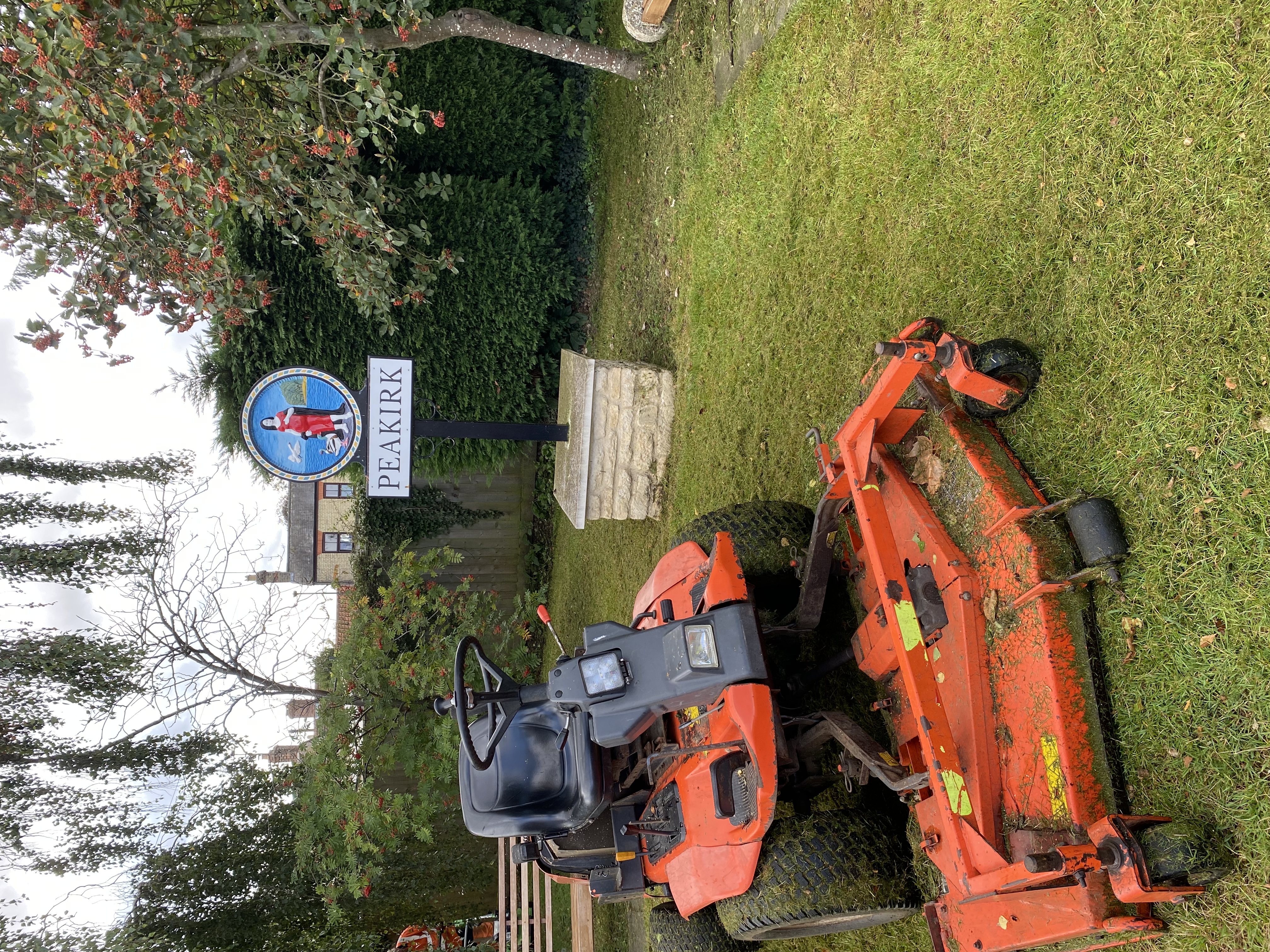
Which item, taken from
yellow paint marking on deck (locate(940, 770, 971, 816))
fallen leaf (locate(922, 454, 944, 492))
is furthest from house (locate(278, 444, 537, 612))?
yellow paint marking on deck (locate(940, 770, 971, 816))

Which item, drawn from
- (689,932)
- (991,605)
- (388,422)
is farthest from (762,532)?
(388,422)

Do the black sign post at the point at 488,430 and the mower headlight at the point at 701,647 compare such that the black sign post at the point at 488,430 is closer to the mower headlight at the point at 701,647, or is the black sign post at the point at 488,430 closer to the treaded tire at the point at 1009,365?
the mower headlight at the point at 701,647

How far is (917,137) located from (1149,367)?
1933mm

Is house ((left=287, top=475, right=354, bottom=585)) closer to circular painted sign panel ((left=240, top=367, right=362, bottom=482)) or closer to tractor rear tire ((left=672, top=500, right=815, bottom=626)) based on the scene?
circular painted sign panel ((left=240, top=367, right=362, bottom=482))

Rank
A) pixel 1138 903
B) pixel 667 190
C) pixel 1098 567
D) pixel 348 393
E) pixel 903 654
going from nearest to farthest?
pixel 1138 903 → pixel 1098 567 → pixel 903 654 → pixel 348 393 → pixel 667 190

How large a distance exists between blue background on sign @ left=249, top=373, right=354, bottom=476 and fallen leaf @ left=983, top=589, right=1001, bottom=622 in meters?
4.70

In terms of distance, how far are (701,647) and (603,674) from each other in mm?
464

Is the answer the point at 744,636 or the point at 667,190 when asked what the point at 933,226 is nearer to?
the point at 744,636

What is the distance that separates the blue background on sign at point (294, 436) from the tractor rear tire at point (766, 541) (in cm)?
305

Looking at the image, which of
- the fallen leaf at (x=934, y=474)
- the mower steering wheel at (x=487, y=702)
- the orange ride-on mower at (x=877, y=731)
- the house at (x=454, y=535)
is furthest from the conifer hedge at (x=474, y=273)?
the fallen leaf at (x=934, y=474)

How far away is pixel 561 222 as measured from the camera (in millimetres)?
9469

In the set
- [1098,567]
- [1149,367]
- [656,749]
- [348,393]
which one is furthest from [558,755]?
[348,393]

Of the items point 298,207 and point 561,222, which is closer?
point 298,207

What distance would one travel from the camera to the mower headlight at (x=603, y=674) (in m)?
3.32
